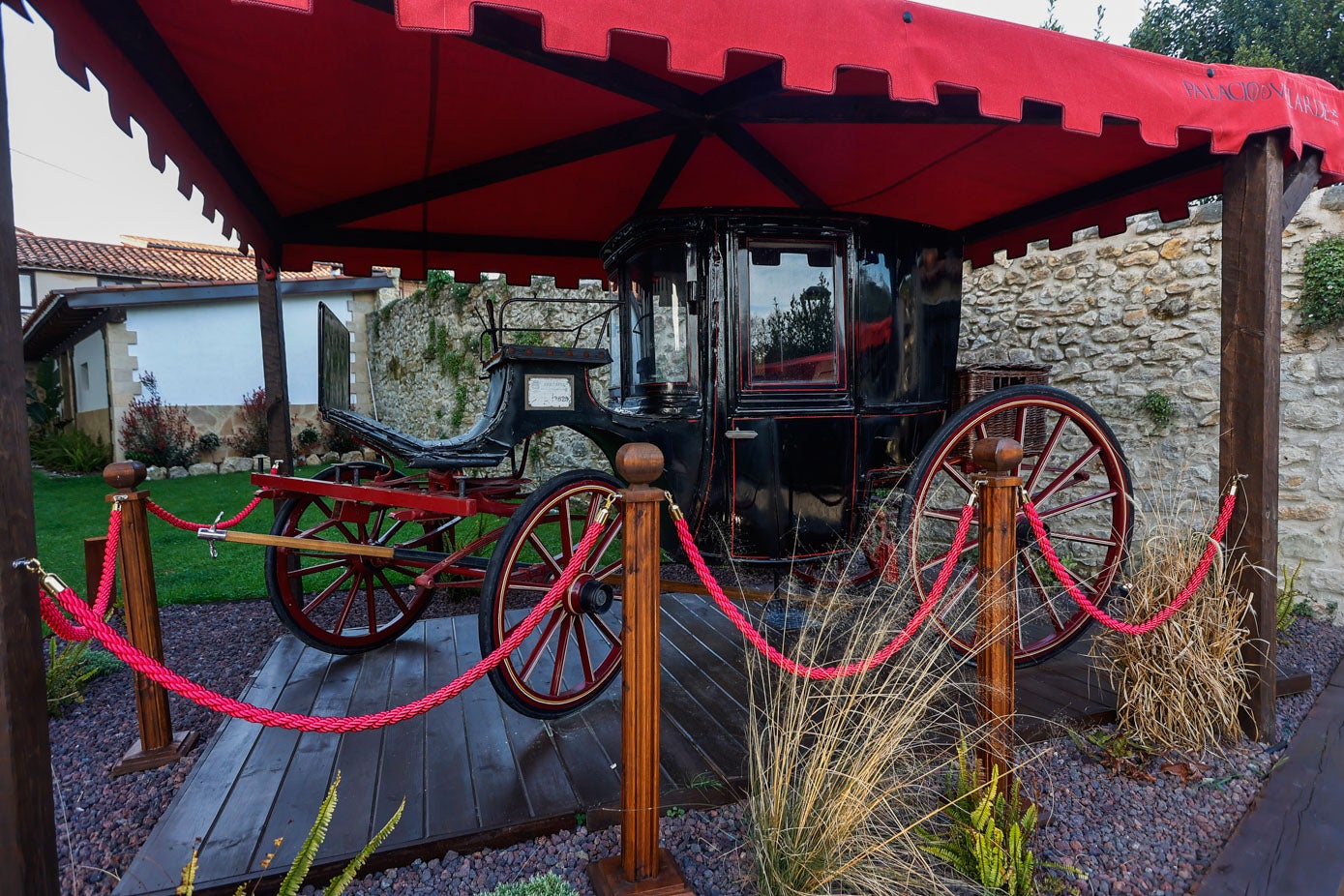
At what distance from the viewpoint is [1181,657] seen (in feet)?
8.43

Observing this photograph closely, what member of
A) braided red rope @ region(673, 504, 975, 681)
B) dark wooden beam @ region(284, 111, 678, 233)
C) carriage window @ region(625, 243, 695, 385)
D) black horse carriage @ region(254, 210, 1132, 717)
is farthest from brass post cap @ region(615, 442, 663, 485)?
dark wooden beam @ region(284, 111, 678, 233)

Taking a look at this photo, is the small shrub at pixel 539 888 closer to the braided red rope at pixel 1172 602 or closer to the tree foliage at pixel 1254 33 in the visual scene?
the braided red rope at pixel 1172 602

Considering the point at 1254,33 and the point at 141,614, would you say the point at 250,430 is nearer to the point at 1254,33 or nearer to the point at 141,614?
the point at 141,614

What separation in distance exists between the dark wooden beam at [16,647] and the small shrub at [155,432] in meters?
13.7

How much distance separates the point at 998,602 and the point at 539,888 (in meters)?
1.51

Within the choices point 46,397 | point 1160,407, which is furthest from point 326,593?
point 46,397

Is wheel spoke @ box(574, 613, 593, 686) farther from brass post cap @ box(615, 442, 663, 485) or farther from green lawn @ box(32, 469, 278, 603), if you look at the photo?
green lawn @ box(32, 469, 278, 603)

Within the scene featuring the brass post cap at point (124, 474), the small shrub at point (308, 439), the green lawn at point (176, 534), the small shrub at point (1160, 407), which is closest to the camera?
the brass post cap at point (124, 474)

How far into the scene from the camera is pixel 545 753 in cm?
249

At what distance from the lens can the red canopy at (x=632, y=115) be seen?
1860mm

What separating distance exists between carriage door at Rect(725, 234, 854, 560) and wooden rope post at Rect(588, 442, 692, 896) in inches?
51.2

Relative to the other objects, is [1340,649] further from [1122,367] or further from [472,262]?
[472,262]

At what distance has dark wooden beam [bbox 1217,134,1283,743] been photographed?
8.41ft

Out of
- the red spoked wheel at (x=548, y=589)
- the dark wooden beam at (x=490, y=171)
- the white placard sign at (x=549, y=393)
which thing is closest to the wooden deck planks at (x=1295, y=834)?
the red spoked wheel at (x=548, y=589)
